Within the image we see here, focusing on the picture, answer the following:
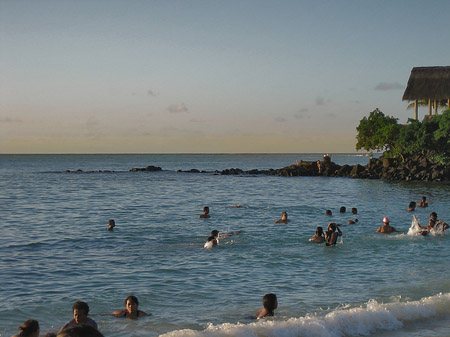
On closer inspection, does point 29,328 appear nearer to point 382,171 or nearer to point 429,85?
point 382,171

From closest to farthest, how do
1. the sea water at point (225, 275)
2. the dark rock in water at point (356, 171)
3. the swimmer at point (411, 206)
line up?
the sea water at point (225, 275) < the swimmer at point (411, 206) < the dark rock in water at point (356, 171)

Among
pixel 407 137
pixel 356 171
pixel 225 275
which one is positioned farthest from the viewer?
pixel 356 171

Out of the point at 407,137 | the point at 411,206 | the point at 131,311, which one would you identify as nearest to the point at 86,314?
the point at 131,311

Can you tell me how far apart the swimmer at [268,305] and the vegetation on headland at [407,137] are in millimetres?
50753

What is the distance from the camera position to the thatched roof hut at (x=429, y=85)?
6975 cm

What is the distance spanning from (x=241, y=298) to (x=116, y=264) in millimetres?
6078

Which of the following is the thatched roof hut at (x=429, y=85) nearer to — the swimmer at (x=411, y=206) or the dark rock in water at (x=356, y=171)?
the dark rock in water at (x=356, y=171)

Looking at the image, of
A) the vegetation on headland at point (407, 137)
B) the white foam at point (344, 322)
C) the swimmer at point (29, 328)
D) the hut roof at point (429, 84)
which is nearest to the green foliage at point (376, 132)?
the vegetation on headland at point (407, 137)

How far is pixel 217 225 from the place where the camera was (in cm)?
2838

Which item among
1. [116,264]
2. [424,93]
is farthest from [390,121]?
[116,264]

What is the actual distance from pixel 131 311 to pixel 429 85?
6750 centimetres

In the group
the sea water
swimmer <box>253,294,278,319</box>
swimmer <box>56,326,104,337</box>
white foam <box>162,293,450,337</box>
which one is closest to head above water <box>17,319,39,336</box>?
A: the sea water

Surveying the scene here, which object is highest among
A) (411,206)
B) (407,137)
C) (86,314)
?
(407,137)

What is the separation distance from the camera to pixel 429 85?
70.8 metres
